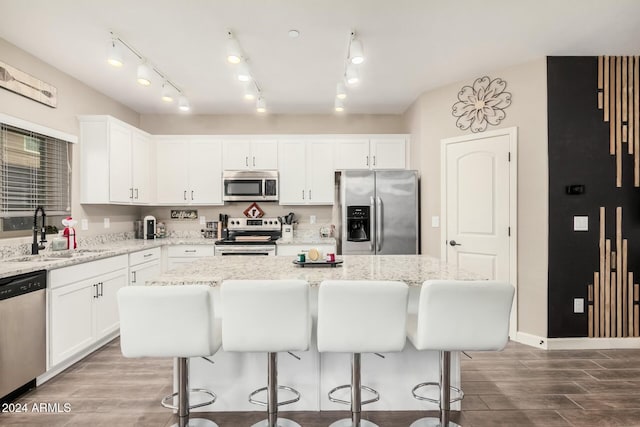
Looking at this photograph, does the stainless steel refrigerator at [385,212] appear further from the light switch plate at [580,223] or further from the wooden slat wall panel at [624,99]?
the wooden slat wall panel at [624,99]

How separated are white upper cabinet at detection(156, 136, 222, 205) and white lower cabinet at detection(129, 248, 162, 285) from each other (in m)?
0.93

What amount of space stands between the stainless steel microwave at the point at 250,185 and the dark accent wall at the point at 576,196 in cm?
320

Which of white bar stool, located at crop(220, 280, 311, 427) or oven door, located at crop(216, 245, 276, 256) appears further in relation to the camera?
oven door, located at crop(216, 245, 276, 256)

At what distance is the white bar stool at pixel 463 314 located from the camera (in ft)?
5.74

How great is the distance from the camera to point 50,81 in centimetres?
345

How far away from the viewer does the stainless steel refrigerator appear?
14.3 feet

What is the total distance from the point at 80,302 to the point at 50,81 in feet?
7.03

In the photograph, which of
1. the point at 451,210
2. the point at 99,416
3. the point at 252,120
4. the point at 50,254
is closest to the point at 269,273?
the point at 99,416

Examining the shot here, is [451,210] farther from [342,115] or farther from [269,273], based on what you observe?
[269,273]

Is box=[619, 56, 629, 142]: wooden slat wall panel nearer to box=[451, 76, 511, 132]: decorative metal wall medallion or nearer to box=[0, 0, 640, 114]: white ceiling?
box=[0, 0, 640, 114]: white ceiling

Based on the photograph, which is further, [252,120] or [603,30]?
[252,120]

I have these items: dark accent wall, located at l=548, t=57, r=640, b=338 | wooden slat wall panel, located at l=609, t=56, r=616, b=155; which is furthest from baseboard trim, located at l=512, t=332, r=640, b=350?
wooden slat wall panel, located at l=609, t=56, r=616, b=155

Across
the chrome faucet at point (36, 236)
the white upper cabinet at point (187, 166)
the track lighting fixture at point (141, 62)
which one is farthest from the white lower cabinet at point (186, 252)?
the track lighting fixture at point (141, 62)

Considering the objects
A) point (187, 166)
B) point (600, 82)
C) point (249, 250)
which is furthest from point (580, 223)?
point (187, 166)
